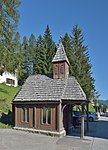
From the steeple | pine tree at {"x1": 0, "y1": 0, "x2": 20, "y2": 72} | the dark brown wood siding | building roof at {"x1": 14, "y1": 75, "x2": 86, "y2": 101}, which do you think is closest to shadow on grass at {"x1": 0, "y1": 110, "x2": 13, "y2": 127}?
the dark brown wood siding

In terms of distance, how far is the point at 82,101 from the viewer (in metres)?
17.8

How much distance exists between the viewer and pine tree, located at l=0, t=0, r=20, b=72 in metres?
21.8

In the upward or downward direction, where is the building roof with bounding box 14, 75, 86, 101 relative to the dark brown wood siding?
upward

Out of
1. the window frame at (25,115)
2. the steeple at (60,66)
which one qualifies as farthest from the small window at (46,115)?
the steeple at (60,66)

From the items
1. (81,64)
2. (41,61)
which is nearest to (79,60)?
(81,64)

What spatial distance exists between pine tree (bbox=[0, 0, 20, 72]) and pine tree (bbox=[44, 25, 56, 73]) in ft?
92.6

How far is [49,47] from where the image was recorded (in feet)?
180

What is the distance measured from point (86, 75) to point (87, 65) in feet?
10.4

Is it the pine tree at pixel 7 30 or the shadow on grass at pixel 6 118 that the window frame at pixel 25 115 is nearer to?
the shadow on grass at pixel 6 118

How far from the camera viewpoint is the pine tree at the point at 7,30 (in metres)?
21.8

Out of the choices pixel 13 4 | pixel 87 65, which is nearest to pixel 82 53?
pixel 87 65

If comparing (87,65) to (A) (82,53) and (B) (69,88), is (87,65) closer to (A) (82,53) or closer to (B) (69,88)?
(A) (82,53)

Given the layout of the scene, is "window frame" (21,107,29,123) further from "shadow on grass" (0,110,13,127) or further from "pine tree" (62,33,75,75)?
"pine tree" (62,33,75,75)

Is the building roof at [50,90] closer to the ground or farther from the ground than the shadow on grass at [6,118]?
farther from the ground
